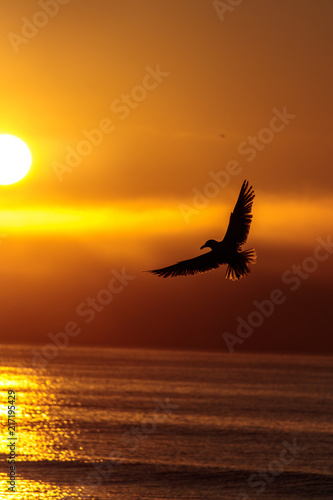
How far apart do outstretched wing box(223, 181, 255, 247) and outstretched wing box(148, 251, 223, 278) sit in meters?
0.77

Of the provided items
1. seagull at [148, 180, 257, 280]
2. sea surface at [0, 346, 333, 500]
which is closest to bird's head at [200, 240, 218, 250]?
seagull at [148, 180, 257, 280]

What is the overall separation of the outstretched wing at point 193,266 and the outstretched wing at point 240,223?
77 cm

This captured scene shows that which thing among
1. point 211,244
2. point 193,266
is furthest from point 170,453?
point 211,244

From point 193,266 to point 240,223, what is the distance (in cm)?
205

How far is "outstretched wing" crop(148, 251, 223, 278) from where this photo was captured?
23.9m

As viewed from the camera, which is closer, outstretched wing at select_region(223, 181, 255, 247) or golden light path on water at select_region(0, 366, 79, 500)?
outstretched wing at select_region(223, 181, 255, 247)

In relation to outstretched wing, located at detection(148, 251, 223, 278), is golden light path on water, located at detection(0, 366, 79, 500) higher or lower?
higher

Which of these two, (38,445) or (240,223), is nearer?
Result: (240,223)

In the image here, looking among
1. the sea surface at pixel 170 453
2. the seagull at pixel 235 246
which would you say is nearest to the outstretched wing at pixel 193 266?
the seagull at pixel 235 246

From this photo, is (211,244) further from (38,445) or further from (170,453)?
(38,445)

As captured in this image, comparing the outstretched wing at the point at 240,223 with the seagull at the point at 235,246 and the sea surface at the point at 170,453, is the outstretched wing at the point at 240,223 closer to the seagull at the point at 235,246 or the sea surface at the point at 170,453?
the seagull at the point at 235,246

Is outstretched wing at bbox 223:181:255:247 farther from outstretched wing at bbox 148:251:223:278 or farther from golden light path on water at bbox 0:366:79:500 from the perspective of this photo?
golden light path on water at bbox 0:366:79:500

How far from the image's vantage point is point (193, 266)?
24.4 meters

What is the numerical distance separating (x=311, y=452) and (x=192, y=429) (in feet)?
93.0
